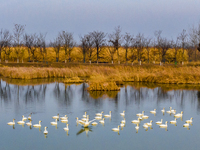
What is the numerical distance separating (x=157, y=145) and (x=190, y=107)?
7885 millimetres

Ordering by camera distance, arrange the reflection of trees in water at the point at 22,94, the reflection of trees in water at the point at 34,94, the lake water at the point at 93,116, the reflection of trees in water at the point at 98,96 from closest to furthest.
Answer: the lake water at the point at 93,116 < the reflection of trees in water at the point at 98,96 < the reflection of trees in water at the point at 22,94 < the reflection of trees in water at the point at 34,94

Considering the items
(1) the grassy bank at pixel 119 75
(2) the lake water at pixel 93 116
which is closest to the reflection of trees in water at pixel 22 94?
(2) the lake water at pixel 93 116

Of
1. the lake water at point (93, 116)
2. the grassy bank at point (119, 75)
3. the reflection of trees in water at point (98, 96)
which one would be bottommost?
the lake water at point (93, 116)

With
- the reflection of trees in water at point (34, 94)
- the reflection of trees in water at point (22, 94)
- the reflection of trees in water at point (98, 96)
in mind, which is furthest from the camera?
the reflection of trees in water at point (34, 94)

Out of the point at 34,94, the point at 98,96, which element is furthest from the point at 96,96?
the point at 34,94

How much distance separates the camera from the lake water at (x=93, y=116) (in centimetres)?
1082

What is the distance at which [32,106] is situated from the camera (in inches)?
687

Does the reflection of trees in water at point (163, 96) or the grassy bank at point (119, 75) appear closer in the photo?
the reflection of trees in water at point (163, 96)

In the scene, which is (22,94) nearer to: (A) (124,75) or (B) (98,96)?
(B) (98,96)

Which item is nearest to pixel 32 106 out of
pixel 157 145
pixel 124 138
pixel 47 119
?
pixel 47 119

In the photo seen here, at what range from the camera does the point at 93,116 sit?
14.6 m

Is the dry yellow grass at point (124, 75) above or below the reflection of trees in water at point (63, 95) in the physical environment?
above

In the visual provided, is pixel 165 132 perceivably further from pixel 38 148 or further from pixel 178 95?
pixel 178 95

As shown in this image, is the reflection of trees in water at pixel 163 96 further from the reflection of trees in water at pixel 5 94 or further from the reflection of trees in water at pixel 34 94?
the reflection of trees in water at pixel 5 94
